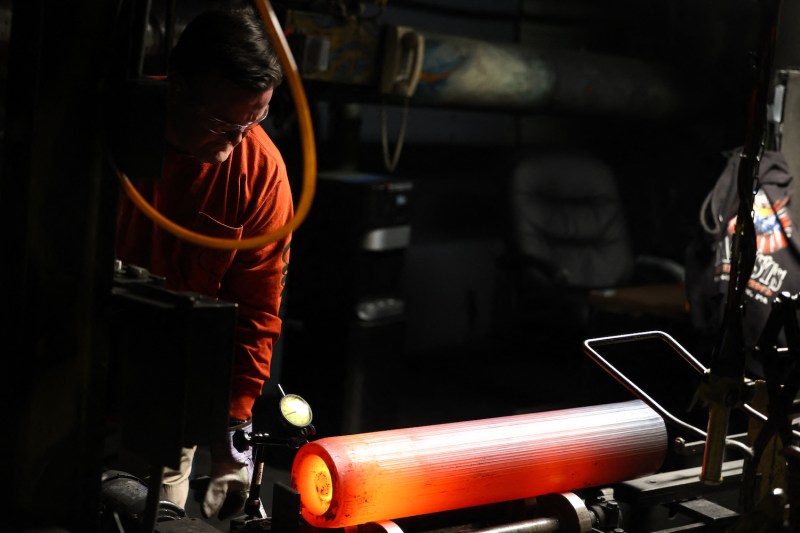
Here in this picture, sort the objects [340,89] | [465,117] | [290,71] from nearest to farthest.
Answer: [290,71], [340,89], [465,117]

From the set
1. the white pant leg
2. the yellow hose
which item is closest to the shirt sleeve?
the white pant leg

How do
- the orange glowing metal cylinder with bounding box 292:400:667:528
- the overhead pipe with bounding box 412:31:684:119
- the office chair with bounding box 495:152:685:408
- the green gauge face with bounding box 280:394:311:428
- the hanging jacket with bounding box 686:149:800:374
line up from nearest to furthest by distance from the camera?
the orange glowing metal cylinder with bounding box 292:400:667:528
the green gauge face with bounding box 280:394:311:428
the hanging jacket with bounding box 686:149:800:374
the overhead pipe with bounding box 412:31:684:119
the office chair with bounding box 495:152:685:408

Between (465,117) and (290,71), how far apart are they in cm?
442

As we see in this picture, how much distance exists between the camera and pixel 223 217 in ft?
6.54

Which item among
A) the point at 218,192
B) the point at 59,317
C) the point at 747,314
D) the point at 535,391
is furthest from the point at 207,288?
the point at 535,391

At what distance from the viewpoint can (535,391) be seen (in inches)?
195

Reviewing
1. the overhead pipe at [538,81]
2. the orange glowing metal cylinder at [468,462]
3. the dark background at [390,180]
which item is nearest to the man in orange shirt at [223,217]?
the dark background at [390,180]

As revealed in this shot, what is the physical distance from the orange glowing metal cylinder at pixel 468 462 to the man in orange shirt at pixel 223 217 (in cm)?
43

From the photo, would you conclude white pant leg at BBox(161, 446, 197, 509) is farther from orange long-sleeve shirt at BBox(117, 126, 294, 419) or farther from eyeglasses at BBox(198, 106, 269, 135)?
eyeglasses at BBox(198, 106, 269, 135)

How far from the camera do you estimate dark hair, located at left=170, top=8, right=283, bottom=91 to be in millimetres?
1741

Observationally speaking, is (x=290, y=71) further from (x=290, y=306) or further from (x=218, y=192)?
(x=290, y=306)

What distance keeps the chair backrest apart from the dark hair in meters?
2.76

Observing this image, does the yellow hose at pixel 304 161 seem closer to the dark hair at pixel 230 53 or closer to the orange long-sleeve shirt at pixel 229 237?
the dark hair at pixel 230 53

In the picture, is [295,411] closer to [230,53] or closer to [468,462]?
[468,462]
